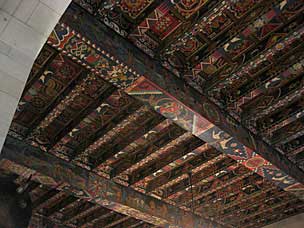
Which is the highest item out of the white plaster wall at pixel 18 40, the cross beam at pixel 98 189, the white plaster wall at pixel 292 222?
the white plaster wall at pixel 292 222

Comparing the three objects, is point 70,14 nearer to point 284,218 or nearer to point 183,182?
point 183,182

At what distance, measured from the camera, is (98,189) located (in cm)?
629

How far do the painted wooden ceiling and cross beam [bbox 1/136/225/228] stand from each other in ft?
0.39

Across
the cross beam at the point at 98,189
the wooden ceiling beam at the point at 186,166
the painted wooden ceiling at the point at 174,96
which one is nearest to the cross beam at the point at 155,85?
the painted wooden ceiling at the point at 174,96

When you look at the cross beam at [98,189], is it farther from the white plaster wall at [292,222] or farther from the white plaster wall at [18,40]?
the white plaster wall at [18,40]

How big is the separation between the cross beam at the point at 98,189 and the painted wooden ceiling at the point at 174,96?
118 mm

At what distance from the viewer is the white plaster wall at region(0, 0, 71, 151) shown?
1.66 meters

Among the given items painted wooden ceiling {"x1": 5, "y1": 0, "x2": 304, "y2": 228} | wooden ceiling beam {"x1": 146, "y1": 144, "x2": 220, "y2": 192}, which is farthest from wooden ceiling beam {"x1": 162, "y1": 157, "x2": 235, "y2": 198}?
wooden ceiling beam {"x1": 146, "y1": 144, "x2": 220, "y2": 192}

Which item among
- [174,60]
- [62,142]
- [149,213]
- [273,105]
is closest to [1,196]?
[62,142]

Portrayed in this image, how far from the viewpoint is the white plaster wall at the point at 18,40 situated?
1.66 metres

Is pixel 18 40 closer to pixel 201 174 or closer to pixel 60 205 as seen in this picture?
pixel 201 174

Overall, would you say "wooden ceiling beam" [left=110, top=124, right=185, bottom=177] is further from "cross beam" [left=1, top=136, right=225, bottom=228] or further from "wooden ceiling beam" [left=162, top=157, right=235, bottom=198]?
"wooden ceiling beam" [left=162, top=157, right=235, bottom=198]

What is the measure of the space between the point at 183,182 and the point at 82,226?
9.93 ft

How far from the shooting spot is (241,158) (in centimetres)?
563
